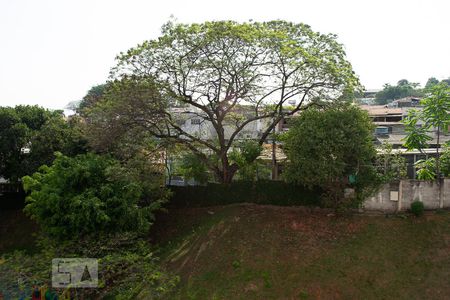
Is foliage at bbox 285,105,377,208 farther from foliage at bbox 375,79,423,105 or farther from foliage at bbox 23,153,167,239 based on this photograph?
foliage at bbox 375,79,423,105

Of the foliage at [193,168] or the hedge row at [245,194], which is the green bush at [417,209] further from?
the foliage at [193,168]

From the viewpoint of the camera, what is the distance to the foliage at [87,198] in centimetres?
1623

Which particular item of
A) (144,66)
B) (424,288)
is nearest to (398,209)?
(424,288)

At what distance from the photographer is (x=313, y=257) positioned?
1575 cm

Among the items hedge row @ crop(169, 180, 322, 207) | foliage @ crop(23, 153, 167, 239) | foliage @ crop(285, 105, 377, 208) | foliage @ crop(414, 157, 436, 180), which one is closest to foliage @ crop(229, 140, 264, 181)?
hedge row @ crop(169, 180, 322, 207)

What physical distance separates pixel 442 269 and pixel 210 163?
474 inches

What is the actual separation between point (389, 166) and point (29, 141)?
20815 mm

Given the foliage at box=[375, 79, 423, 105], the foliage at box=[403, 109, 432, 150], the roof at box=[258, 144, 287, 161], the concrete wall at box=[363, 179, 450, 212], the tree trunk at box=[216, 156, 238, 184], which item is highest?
the foliage at box=[375, 79, 423, 105]

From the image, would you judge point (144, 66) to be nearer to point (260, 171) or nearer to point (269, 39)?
point (269, 39)

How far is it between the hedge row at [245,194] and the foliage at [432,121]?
212 inches

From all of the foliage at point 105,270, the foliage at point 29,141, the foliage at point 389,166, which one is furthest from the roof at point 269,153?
the foliage at point 29,141

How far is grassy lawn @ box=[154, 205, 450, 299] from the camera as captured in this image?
14344 millimetres

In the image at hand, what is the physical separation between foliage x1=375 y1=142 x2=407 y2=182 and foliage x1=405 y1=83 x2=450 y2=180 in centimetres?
119

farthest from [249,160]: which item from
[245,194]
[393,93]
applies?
[393,93]
